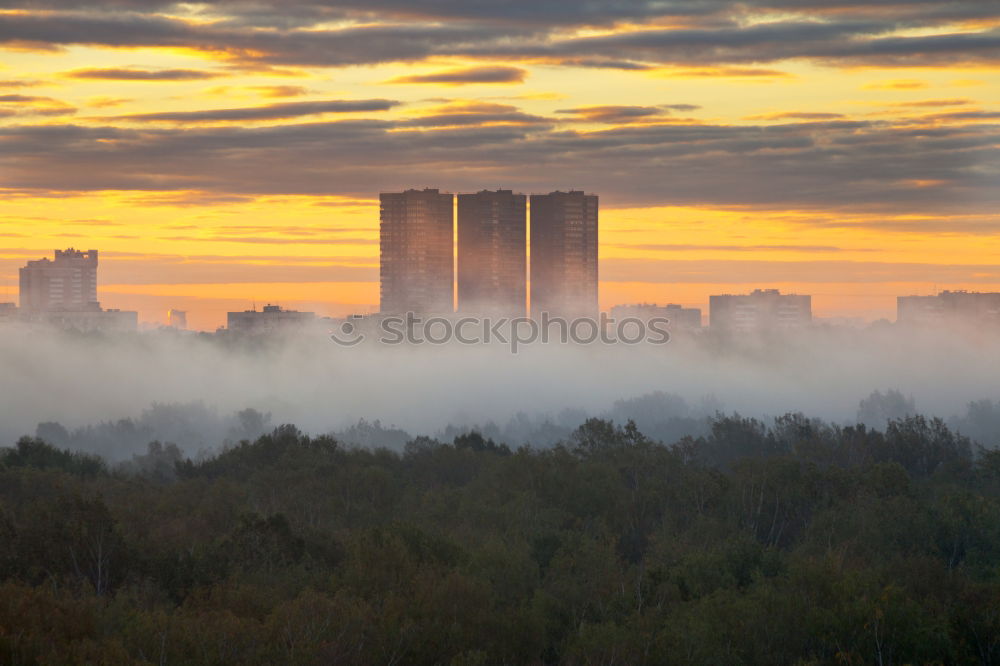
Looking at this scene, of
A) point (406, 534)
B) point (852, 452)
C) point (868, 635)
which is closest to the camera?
point (868, 635)

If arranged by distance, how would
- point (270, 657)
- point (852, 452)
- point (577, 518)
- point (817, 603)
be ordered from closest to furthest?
point (270, 657)
point (817, 603)
point (577, 518)
point (852, 452)

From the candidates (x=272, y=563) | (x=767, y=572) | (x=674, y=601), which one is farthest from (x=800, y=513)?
(x=272, y=563)

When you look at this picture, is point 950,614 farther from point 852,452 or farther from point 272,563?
point 852,452

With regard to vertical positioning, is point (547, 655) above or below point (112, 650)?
below

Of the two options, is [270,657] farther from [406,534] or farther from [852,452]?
[852,452]

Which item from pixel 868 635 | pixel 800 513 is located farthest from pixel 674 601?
pixel 800 513

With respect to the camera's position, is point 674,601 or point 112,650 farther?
point 674,601
